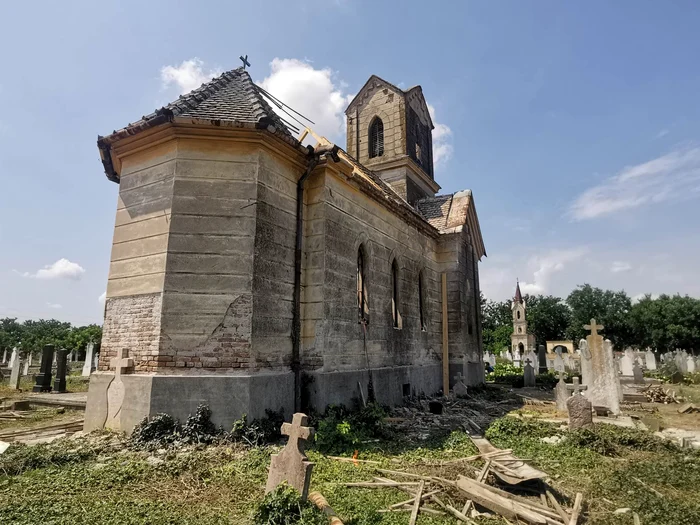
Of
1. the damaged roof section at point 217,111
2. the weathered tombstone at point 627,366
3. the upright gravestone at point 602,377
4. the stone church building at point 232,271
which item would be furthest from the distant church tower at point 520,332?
the damaged roof section at point 217,111

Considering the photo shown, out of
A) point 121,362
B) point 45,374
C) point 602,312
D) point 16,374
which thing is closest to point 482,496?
point 121,362

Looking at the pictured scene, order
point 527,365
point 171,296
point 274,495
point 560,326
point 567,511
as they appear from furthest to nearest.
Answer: point 560,326, point 527,365, point 171,296, point 567,511, point 274,495

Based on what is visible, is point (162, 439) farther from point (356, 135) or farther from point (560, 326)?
point (560, 326)

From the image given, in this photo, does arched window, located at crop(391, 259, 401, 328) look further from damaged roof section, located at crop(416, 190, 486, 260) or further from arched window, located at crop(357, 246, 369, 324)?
damaged roof section, located at crop(416, 190, 486, 260)

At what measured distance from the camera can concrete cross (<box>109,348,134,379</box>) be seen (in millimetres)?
8336

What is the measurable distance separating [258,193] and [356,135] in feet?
47.2

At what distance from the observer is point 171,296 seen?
8344 mm

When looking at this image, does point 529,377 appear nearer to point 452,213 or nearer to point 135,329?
point 452,213

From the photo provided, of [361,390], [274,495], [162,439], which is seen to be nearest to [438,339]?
[361,390]

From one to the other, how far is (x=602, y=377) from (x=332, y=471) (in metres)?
9.29

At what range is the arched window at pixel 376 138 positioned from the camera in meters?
21.6

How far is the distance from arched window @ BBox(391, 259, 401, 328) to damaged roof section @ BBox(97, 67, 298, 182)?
20.4 feet

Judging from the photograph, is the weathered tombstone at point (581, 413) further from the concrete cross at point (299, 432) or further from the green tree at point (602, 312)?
the green tree at point (602, 312)

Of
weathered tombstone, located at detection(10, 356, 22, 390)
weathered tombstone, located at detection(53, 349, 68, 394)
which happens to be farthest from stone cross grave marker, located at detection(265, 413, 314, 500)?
weathered tombstone, located at detection(10, 356, 22, 390)
